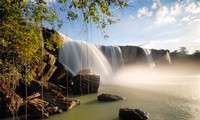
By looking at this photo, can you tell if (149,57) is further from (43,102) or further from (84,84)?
(43,102)

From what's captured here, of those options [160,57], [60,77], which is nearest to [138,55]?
[160,57]

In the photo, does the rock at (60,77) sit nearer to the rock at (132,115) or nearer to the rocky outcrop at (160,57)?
the rock at (132,115)

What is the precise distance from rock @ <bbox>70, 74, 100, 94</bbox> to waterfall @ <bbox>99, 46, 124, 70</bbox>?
20.4 m

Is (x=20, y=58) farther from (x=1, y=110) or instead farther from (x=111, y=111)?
(x=111, y=111)

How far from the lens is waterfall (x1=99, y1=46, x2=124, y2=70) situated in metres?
42.8

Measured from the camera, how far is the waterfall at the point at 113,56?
140 feet

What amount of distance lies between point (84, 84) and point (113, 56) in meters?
23.3

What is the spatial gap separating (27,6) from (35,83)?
9323mm

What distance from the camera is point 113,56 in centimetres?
4459

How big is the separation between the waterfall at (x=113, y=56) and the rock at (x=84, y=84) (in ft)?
67.0

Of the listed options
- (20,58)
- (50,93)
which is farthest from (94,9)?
(50,93)

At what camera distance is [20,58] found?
9.89 metres

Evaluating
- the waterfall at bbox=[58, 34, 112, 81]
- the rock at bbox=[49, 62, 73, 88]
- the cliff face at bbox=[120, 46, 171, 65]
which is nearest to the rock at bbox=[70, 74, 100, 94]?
the rock at bbox=[49, 62, 73, 88]

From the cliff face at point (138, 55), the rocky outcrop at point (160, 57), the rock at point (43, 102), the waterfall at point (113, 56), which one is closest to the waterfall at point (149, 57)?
the cliff face at point (138, 55)
